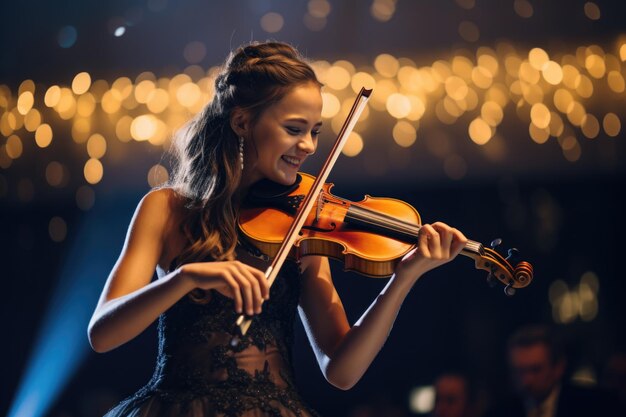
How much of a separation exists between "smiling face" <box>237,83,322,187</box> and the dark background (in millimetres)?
1316

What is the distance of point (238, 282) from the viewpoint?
3.34ft

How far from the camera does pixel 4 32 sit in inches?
116

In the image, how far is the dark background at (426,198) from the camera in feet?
9.29

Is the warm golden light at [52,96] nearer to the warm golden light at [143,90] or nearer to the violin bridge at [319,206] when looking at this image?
the warm golden light at [143,90]

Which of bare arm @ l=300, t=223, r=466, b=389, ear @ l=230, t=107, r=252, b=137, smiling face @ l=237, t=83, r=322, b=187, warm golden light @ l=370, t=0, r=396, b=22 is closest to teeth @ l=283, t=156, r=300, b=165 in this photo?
smiling face @ l=237, t=83, r=322, b=187

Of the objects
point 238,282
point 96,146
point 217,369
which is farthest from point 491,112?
point 238,282

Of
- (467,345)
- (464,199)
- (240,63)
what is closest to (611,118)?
(464,199)

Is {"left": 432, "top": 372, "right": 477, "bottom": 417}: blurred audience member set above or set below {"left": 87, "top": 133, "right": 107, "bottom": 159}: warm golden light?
below

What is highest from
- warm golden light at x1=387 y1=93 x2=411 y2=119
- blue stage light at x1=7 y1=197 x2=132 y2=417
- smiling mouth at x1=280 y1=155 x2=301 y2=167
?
warm golden light at x1=387 y1=93 x2=411 y2=119

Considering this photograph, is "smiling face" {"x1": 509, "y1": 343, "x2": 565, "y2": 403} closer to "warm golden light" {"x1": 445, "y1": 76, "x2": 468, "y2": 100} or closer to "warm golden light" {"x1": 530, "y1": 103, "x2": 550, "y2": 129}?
"warm golden light" {"x1": 530, "y1": 103, "x2": 550, "y2": 129}

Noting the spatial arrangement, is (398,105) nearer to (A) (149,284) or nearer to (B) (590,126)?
(B) (590,126)

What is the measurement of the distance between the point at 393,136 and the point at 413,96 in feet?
0.56

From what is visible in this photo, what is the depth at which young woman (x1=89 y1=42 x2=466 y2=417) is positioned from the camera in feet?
4.17

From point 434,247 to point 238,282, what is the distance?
41 cm
